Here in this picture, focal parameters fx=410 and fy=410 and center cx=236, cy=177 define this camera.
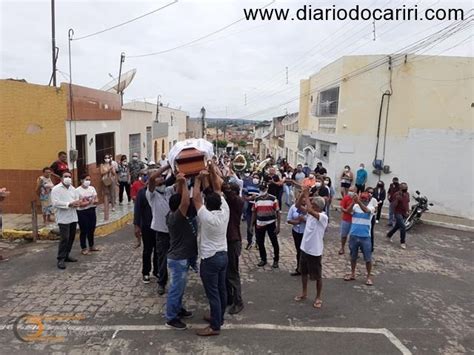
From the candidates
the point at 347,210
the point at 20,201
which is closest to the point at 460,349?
the point at 347,210

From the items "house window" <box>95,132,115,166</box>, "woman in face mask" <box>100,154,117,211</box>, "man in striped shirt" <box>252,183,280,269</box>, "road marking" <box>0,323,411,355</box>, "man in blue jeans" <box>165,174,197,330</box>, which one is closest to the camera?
"man in blue jeans" <box>165,174,197,330</box>

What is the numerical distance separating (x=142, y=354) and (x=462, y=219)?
13.7m

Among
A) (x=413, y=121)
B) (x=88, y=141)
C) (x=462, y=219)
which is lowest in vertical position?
(x=462, y=219)

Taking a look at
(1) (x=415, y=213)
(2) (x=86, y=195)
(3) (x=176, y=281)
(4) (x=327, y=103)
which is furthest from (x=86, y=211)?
(4) (x=327, y=103)

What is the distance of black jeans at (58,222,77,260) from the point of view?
6.99 meters

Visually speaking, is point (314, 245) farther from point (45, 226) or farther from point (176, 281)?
Result: point (45, 226)

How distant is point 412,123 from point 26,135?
12.9 m

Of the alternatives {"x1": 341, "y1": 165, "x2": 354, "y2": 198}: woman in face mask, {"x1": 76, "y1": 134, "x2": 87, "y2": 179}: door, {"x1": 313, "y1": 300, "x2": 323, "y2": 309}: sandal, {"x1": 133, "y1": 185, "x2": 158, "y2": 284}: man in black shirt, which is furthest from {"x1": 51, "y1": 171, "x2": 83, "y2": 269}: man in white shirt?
{"x1": 341, "y1": 165, "x2": 354, "y2": 198}: woman in face mask

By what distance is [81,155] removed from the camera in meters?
11.7

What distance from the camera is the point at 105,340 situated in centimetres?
468

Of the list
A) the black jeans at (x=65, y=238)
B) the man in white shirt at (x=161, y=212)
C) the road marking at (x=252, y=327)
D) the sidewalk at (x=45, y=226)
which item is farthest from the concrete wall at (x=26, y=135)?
the road marking at (x=252, y=327)

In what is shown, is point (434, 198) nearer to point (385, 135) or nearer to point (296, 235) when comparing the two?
Result: point (385, 135)

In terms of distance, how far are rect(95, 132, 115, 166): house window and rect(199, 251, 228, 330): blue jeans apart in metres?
9.10

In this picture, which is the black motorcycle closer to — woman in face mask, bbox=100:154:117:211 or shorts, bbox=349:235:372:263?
shorts, bbox=349:235:372:263
